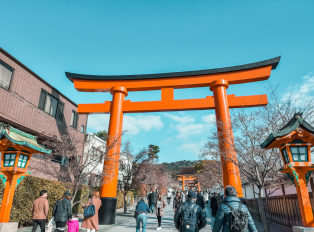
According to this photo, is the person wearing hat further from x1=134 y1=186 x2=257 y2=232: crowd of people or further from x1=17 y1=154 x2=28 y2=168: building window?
x1=134 y1=186 x2=257 y2=232: crowd of people

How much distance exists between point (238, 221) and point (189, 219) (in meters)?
0.99

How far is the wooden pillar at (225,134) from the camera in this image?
8.70m

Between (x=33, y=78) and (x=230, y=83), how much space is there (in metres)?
11.2

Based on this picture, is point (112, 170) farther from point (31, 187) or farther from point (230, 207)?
point (230, 207)

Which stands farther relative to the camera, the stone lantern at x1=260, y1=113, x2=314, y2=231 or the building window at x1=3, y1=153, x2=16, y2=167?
the building window at x1=3, y1=153, x2=16, y2=167

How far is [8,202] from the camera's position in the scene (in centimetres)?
653

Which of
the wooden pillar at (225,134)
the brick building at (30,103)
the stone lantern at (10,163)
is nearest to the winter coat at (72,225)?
the stone lantern at (10,163)

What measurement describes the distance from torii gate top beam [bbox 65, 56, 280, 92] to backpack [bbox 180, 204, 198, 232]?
8824mm

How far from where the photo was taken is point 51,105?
13539mm

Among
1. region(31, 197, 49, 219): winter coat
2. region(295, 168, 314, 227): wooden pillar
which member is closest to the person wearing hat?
region(31, 197, 49, 219): winter coat

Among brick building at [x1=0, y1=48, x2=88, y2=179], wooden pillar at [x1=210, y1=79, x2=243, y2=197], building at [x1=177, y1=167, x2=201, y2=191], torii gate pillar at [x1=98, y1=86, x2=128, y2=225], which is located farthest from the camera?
building at [x1=177, y1=167, x2=201, y2=191]

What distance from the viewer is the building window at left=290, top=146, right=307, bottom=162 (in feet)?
17.8

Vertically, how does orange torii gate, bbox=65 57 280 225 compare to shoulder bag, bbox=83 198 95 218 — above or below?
above

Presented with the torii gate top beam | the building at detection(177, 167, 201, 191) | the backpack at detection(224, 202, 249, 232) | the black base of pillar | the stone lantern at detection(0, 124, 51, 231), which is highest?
the torii gate top beam
